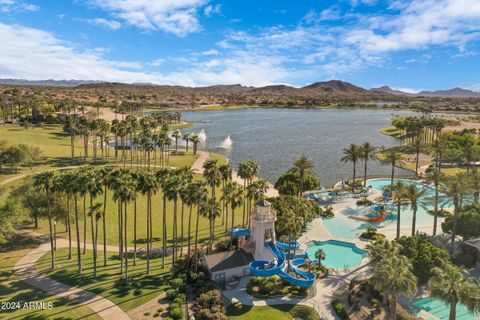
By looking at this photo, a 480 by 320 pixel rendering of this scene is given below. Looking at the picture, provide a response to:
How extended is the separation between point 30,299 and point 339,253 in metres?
42.6

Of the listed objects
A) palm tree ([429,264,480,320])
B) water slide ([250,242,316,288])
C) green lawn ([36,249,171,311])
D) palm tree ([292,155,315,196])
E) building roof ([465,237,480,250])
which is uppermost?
palm tree ([292,155,315,196])

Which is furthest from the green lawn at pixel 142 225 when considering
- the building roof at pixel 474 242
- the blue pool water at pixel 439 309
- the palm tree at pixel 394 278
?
the building roof at pixel 474 242

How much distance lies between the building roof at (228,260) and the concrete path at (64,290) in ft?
41.4

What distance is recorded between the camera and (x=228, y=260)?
46.7 meters

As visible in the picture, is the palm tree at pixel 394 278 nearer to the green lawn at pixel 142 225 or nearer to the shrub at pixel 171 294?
the shrub at pixel 171 294

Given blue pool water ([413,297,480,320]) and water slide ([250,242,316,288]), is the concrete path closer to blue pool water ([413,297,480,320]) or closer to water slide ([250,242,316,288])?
water slide ([250,242,316,288])

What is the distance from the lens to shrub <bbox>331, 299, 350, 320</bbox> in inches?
1454

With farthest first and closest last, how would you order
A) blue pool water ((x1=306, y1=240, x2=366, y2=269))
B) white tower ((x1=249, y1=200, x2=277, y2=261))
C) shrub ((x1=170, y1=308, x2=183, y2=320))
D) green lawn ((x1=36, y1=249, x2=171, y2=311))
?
blue pool water ((x1=306, y1=240, x2=366, y2=269)) < white tower ((x1=249, y1=200, x2=277, y2=261)) < green lawn ((x1=36, y1=249, x2=171, y2=311)) < shrub ((x1=170, y1=308, x2=183, y2=320))

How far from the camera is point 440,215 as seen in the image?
66.1 m

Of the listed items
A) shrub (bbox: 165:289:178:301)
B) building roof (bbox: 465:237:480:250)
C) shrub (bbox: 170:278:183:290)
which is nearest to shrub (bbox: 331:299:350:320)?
shrub (bbox: 170:278:183:290)

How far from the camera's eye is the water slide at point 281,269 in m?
42.4

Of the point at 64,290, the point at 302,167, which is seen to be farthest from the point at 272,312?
the point at 302,167

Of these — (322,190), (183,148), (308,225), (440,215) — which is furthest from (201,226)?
(183,148)

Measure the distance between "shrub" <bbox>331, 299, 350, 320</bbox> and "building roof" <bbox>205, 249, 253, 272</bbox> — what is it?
505 inches
